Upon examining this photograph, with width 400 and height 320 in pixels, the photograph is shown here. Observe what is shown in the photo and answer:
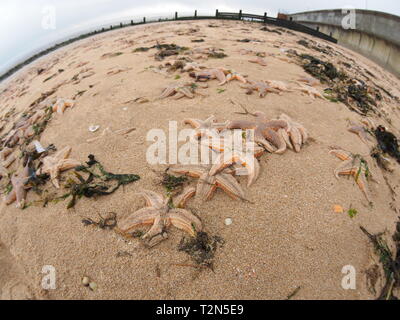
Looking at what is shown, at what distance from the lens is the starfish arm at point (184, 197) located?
2.94 m

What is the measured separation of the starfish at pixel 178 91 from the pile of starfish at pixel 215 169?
114 cm

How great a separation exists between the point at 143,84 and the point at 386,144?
19.5 feet

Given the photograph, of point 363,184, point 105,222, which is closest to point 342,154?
point 363,184

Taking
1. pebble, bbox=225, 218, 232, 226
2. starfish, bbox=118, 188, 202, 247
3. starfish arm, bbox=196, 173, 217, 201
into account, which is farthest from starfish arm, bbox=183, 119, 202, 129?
pebble, bbox=225, 218, 232, 226

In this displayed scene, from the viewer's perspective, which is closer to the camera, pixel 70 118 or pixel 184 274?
pixel 184 274

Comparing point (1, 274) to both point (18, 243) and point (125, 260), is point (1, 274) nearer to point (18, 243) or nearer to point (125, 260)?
point (18, 243)

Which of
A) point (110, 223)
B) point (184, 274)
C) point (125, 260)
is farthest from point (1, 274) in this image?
point (184, 274)

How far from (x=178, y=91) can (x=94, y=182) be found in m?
2.90

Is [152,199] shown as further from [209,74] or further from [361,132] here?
[361,132]

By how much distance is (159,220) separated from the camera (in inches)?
109

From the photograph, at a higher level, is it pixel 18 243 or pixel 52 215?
pixel 52 215

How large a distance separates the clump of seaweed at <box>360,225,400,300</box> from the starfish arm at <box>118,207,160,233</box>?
2.72m

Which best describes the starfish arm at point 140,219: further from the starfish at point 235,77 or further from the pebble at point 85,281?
the starfish at point 235,77

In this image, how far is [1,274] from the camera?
2742 mm
